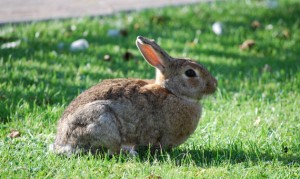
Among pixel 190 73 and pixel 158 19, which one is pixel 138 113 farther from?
pixel 158 19

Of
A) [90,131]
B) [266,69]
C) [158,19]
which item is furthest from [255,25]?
[90,131]

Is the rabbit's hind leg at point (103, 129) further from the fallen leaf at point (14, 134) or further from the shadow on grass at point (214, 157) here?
the fallen leaf at point (14, 134)

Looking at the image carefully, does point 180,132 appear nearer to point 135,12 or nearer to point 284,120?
point 284,120

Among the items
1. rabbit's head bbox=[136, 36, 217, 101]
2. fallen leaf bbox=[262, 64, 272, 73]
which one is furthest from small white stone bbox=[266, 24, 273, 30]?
rabbit's head bbox=[136, 36, 217, 101]

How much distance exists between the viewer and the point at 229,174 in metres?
4.70

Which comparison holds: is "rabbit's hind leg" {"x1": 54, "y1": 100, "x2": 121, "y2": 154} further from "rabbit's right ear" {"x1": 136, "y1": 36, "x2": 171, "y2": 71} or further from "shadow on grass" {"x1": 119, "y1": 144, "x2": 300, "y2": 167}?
"rabbit's right ear" {"x1": 136, "y1": 36, "x2": 171, "y2": 71}

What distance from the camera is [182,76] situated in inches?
213

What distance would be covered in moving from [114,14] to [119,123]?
5401 millimetres

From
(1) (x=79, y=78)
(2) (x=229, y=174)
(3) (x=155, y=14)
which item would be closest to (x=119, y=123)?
(2) (x=229, y=174)

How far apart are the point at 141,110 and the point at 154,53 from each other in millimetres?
552

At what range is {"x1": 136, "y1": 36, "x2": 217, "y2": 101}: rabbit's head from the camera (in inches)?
213

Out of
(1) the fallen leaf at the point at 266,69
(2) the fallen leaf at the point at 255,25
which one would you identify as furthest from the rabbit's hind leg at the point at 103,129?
(2) the fallen leaf at the point at 255,25

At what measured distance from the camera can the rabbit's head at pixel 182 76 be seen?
5406 millimetres

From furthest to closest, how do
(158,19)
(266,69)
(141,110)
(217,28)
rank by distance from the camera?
(158,19), (217,28), (266,69), (141,110)
